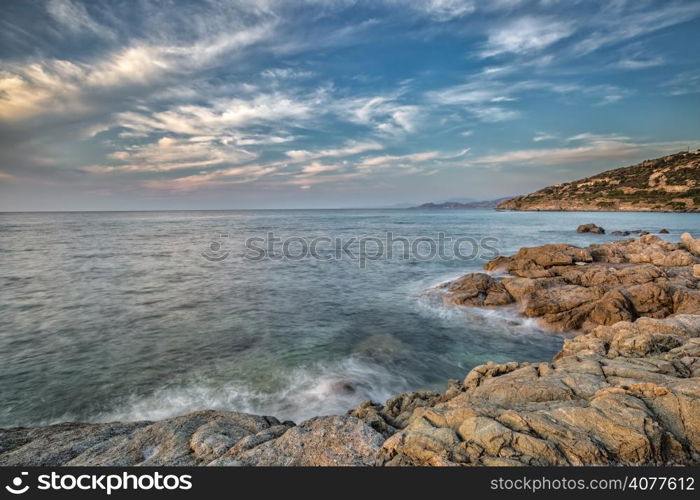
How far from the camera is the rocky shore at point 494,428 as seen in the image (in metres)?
4.06

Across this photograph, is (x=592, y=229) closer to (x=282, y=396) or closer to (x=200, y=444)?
(x=282, y=396)

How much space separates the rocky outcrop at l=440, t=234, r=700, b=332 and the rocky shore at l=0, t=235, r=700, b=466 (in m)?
4.73

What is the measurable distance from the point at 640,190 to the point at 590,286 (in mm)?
128502

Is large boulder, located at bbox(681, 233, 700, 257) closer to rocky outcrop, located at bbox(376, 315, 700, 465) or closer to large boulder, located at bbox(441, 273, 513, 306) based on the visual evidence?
large boulder, located at bbox(441, 273, 513, 306)

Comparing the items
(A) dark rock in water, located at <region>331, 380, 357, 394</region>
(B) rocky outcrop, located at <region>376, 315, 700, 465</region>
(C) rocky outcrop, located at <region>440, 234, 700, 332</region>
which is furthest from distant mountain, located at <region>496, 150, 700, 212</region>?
(A) dark rock in water, located at <region>331, 380, 357, 394</region>

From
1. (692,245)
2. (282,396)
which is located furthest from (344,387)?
(692,245)

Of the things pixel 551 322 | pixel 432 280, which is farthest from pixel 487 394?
pixel 432 280

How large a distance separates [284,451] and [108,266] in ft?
97.7

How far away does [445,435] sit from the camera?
14.4 feet

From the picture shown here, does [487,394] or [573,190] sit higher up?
[573,190]

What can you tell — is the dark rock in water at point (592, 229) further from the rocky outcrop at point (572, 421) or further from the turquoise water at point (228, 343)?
the rocky outcrop at point (572, 421)

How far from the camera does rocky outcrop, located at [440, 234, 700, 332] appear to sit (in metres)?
12.6
